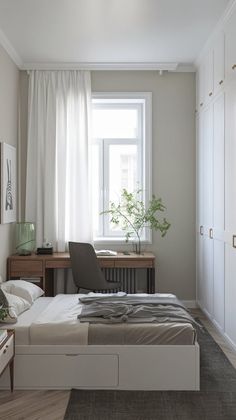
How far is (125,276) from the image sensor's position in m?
5.02

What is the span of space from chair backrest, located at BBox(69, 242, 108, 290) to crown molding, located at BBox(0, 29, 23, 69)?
2.15 m

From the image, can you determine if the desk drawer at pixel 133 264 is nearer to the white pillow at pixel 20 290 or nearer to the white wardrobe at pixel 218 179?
the white wardrobe at pixel 218 179

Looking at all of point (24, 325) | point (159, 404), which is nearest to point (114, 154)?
point (24, 325)

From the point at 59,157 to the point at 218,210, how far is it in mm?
2001

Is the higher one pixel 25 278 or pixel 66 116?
pixel 66 116

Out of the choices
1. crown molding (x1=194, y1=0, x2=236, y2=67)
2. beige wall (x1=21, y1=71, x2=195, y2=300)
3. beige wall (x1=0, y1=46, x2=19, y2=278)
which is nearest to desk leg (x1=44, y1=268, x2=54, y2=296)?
beige wall (x1=0, y1=46, x2=19, y2=278)

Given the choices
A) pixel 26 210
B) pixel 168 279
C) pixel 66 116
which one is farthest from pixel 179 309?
pixel 66 116

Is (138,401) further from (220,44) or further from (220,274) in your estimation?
(220,44)

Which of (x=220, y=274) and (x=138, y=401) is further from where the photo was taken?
(x=220, y=274)

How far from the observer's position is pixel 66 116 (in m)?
4.95

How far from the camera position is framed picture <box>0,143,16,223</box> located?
425 cm

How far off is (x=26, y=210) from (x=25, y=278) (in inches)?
33.3

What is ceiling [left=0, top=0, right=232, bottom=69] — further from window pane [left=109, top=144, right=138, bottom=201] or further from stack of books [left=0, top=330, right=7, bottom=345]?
stack of books [left=0, top=330, right=7, bottom=345]

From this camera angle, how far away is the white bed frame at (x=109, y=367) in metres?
2.84
